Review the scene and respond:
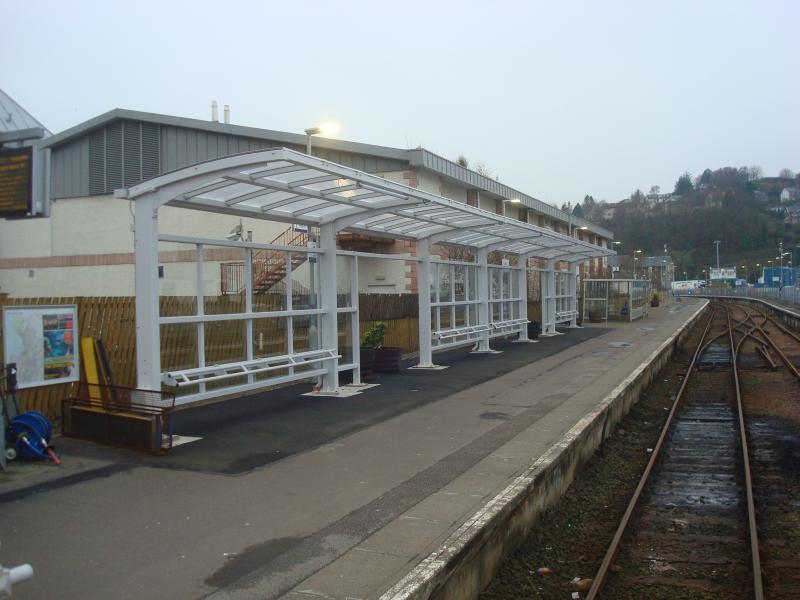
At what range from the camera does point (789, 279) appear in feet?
227

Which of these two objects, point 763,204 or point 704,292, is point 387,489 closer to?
point 704,292

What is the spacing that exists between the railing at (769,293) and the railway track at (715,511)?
38.8 m

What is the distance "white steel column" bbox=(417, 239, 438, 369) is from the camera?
14.8 meters

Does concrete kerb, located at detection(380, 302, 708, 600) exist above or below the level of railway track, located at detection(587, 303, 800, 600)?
above

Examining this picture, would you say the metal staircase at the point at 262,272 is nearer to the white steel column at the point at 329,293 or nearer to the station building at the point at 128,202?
the white steel column at the point at 329,293

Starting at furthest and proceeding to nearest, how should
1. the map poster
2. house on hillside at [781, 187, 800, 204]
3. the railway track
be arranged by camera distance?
house on hillside at [781, 187, 800, 204], the map poster, the railway track

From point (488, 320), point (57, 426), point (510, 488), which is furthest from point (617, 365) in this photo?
point (57, 426)

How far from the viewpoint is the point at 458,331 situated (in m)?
17.0

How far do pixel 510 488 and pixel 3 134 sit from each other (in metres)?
4.64

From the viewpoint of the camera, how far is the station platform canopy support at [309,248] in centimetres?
792

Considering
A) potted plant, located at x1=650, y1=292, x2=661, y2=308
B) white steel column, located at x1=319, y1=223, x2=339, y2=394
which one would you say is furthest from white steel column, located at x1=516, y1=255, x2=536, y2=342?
potted plant, located at x1=650, y1=292, x2=661, y2=308

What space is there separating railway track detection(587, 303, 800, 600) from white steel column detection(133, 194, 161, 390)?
16.7ft

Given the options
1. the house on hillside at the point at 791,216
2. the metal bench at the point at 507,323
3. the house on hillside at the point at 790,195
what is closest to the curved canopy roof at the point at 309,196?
the metal bench at the point at 507,323

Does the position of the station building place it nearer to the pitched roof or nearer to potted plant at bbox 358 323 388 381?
potted plant at bbox 358 323 388 381
